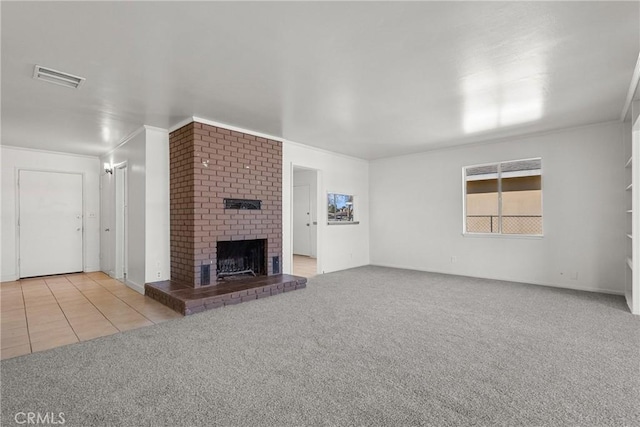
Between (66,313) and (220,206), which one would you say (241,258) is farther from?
(66,313)

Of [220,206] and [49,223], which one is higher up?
[220,206]

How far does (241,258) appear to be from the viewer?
529cm

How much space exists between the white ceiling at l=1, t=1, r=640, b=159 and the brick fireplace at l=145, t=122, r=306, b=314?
0.41 meters

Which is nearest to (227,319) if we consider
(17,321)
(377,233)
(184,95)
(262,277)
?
(262,277)

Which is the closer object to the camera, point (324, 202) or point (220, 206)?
point (220, 206)

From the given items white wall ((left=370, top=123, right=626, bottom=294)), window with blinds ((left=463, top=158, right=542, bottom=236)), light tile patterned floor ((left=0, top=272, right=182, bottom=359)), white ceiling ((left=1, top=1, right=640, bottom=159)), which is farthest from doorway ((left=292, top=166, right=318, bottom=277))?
light tile patterned floor ((left=0, top=272, right=182, bottom=359))

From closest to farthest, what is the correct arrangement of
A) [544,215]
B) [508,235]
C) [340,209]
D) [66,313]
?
1. [66,313]
2. [544,215]
3. [508,235]
4. [340,209]

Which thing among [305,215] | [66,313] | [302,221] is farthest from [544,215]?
[66,313]

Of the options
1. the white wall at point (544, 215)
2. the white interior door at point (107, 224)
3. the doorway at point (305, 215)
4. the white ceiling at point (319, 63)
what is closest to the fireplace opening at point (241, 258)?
the white ceiling at point (319, 63)

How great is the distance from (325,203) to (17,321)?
15.3ft

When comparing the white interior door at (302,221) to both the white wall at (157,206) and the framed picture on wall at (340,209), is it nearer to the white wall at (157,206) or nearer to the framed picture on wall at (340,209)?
the framed picture on wall at (340,209)

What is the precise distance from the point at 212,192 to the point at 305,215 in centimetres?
483

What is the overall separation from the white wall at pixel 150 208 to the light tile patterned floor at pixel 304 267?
2536mm

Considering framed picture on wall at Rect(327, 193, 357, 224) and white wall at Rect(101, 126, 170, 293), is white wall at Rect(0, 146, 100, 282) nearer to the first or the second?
white wall at Rect(101, 126, 170, 293)
